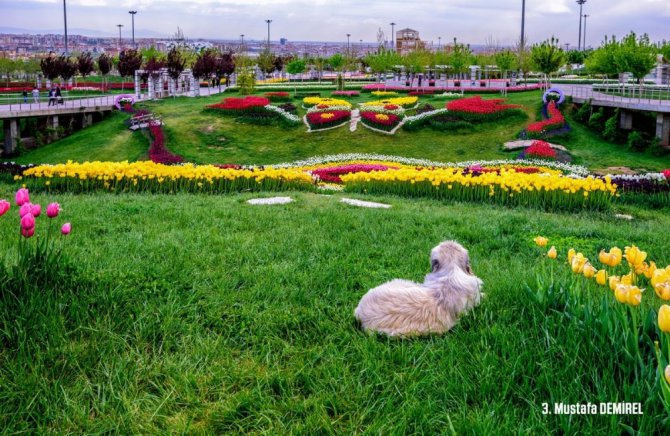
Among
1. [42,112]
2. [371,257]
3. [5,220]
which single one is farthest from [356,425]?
[42,112]

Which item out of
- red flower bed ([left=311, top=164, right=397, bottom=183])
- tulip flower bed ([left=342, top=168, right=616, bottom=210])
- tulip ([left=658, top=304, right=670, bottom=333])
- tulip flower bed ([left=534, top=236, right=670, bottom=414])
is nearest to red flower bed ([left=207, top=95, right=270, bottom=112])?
red flower bed ([left=311, top=164, right=397, bottom=183])

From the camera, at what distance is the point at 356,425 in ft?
8.36

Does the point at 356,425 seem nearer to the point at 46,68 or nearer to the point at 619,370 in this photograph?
the point at 619,370

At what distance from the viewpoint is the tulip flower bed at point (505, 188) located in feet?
29.7

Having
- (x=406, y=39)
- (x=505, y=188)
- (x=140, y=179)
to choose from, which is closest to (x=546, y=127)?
(x=505, y=188)

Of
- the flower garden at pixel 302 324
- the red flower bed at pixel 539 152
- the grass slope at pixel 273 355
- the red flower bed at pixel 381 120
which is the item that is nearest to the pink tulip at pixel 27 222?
the flower garden at pixel 302 324

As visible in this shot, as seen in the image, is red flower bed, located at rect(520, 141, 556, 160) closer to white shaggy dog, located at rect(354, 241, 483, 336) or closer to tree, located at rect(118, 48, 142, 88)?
white shaggy dog, located at rect(354, 241, 483, 336)

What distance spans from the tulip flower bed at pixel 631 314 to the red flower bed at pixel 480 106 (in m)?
20.7

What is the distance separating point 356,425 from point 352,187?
27.8ft

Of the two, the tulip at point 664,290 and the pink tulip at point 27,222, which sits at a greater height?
the pink tulip at point 27,222

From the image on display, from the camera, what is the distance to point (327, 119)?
23016mm

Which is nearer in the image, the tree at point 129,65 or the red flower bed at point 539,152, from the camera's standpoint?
the red flower bed at point 539,152

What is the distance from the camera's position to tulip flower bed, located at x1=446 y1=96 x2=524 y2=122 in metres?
23.0

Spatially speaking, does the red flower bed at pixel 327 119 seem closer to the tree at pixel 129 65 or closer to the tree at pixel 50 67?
the tree at pixel 50 67
